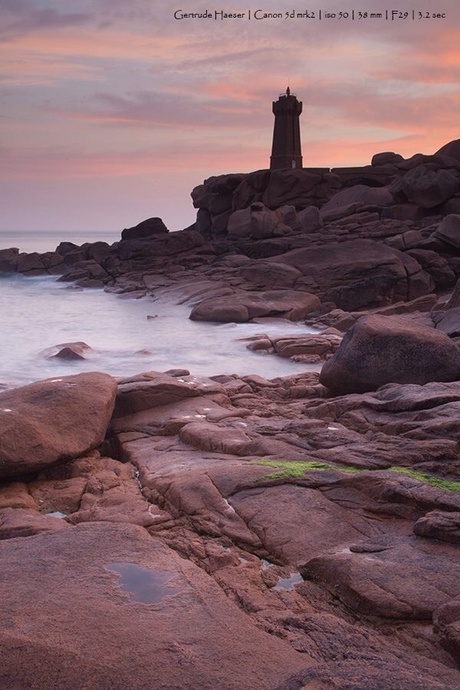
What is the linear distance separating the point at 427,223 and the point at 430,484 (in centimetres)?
2471

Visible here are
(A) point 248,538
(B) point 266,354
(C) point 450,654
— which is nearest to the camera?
(C) point 450,654

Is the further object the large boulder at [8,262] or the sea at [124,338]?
the large boulder at [8,262]

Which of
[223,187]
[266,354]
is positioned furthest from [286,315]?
[223,187]

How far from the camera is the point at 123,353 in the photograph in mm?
14891

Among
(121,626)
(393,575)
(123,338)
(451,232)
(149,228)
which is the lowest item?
(123,338)

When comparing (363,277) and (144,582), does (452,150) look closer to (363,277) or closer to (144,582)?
(363,277)

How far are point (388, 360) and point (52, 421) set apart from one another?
439 cm

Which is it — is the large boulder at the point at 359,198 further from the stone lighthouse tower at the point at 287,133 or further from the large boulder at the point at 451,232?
the stone lighthouse tower at the point at 287,133

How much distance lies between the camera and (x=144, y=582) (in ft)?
12.4

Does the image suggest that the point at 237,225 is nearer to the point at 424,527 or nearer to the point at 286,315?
the point at 286,315

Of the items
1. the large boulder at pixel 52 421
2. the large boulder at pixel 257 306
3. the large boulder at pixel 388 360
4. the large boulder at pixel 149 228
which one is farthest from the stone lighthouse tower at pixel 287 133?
the large boulder at pixel 52 421

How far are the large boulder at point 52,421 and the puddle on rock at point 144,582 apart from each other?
2.57m

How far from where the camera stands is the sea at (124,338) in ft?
42.4

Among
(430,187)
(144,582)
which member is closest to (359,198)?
(430,187)
